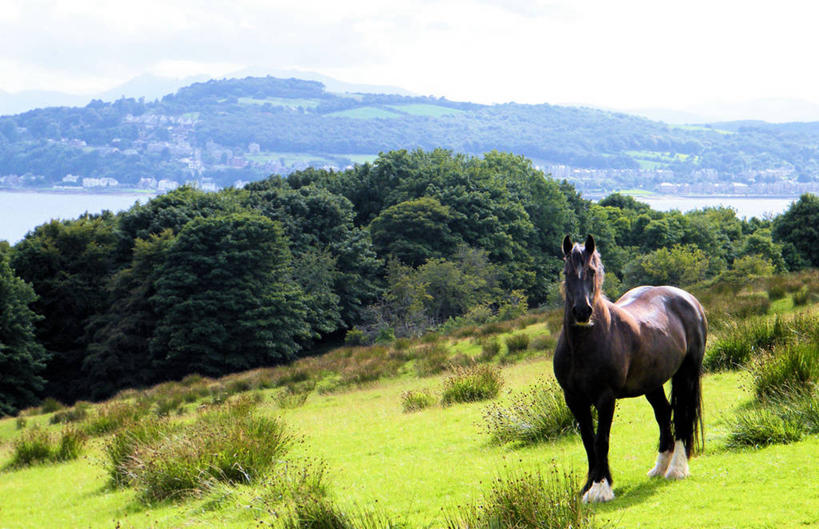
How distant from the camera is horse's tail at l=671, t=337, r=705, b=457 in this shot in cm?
698

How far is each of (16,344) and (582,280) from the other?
41.5 m

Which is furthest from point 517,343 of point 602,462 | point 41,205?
point 41,205

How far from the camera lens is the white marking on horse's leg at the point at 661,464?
271 inches

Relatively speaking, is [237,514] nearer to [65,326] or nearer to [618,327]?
[618,327]

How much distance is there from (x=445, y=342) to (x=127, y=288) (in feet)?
89.5

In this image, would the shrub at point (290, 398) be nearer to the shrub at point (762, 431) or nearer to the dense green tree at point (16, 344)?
the shrub at point (762, 431)

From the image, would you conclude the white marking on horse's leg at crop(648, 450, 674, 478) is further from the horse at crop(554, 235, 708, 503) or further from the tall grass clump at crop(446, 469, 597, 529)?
the tall grass clump at crop(446, 469, 597, 529)

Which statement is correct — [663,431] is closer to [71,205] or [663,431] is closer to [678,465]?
[678,465]

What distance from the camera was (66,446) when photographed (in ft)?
48.6

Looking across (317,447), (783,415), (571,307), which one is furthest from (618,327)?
(317,447)

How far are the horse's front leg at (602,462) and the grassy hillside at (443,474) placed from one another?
123mm

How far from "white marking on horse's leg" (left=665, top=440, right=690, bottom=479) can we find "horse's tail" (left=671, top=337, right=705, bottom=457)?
0.18 metres

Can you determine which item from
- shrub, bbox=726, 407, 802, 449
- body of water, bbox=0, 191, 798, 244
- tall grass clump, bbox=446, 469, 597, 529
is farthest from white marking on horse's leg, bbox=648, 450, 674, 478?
body of water, bbox=0, 191, 798, 244

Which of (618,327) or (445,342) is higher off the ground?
(618,327)
